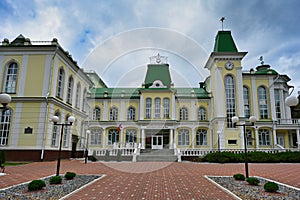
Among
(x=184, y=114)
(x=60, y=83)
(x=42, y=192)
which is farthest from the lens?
(x=184, y=114)

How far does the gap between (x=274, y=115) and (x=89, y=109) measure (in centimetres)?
2380

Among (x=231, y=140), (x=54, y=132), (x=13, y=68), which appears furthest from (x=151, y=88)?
(x=13, y=68)

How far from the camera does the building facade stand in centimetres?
1859

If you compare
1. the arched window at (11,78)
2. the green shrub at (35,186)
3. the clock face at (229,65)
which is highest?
the clock face at (229,65)

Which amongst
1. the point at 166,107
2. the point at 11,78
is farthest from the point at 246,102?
the point at 11,78

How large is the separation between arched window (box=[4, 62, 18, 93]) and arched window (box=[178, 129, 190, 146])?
62.6ft

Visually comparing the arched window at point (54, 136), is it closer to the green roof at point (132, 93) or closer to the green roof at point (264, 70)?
the green roof at point (132, 93)

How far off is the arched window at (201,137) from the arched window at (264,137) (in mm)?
6591

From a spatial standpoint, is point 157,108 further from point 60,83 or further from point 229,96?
point 60,83

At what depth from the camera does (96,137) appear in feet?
95.0

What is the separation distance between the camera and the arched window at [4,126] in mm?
16994

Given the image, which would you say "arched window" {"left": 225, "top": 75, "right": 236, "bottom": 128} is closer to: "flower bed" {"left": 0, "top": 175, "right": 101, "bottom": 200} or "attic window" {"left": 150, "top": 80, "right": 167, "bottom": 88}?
"attic window" {"left": 150, "top": 80, "right": 167, "bottom": 88}

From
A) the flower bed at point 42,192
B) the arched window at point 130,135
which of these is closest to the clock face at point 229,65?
the arched window at point 130,135

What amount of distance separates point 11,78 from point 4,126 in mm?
4053
